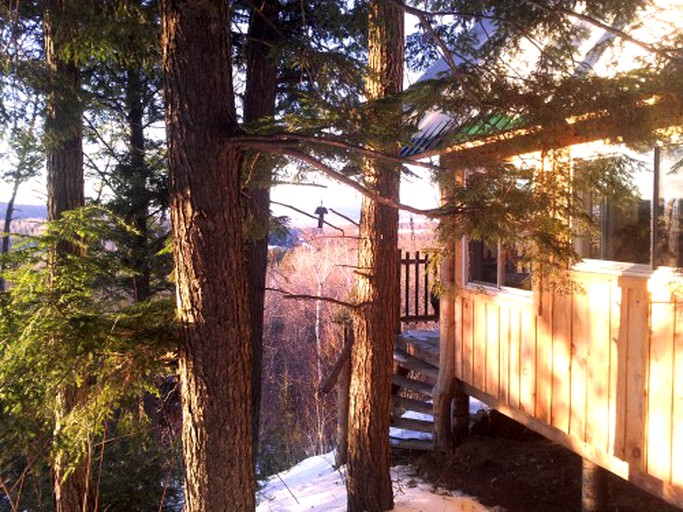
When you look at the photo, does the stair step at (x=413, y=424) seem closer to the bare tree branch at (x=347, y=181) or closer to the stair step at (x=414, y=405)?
the stair step at (x=414, y=405)

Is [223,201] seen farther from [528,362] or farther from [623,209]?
[528,362]

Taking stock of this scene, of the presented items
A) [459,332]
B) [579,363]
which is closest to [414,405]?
[459,332]

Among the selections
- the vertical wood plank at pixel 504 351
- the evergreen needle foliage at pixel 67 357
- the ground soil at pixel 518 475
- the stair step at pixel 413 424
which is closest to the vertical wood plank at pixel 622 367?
the ground soil at pixel 518 475

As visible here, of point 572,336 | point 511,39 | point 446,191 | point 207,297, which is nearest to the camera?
point 207,297

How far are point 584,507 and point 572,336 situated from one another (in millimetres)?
1646

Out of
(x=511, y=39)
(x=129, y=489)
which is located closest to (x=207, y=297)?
(x=511, y=39)

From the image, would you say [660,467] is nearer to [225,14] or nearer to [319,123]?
[319,123]

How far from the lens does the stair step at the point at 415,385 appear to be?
8101 millimetres

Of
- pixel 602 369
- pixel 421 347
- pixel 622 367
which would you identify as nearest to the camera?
pixel 622 367

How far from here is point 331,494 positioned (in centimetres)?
729

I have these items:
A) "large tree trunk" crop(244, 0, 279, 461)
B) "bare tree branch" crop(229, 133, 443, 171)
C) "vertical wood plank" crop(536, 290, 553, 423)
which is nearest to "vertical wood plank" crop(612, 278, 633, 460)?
"vertical wood plank" crop(536, 290, 553, 423)

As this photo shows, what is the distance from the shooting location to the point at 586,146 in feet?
→ 16.1

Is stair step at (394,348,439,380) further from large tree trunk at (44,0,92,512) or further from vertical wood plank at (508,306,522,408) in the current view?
large tree trunk at (44,0,92,512)

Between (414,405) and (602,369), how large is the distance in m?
3.92
